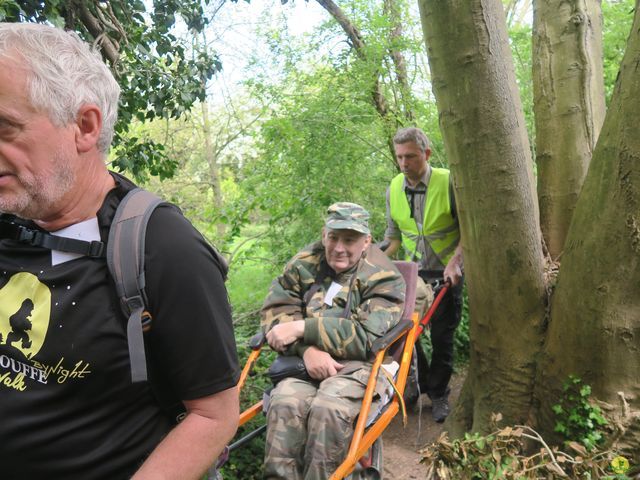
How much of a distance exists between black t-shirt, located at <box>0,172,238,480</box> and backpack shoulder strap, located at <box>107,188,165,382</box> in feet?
0.07

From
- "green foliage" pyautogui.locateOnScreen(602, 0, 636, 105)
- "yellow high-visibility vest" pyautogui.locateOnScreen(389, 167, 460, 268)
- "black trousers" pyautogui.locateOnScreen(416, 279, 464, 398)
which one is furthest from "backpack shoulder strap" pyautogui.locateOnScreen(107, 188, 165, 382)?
"green foliage" pyautogui.locateOnScreen(602, 0, 636, 105)

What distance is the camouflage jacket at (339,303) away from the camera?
3.38 metres

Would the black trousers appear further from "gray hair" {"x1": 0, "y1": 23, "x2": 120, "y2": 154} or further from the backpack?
"gray hair" {"x1": 0, "y1": 23, "x2": 120, "y2": 154}

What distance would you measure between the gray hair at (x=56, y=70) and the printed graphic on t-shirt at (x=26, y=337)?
377 mm

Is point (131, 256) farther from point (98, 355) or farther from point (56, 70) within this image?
point (56, 70)

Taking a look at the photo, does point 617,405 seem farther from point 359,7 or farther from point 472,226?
point 359,7

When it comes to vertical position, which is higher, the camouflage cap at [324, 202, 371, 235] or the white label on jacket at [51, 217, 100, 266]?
the white label on jacket at [51, 217, 100, 266]

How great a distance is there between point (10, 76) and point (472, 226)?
2.70 m

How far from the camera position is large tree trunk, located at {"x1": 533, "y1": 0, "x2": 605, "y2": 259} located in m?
3.40

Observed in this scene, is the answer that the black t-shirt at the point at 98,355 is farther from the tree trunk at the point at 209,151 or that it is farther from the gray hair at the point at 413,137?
the tree trunk at the point at 209,151

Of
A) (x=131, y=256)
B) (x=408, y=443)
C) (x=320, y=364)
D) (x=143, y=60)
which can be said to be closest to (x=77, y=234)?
(x=131, y=256)

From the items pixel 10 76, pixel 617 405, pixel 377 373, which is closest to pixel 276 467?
pixel 377 373

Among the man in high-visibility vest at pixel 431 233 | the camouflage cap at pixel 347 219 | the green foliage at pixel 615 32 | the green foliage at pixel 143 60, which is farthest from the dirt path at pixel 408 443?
the green foliage at pixel 615 32

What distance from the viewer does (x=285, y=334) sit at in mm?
3439
